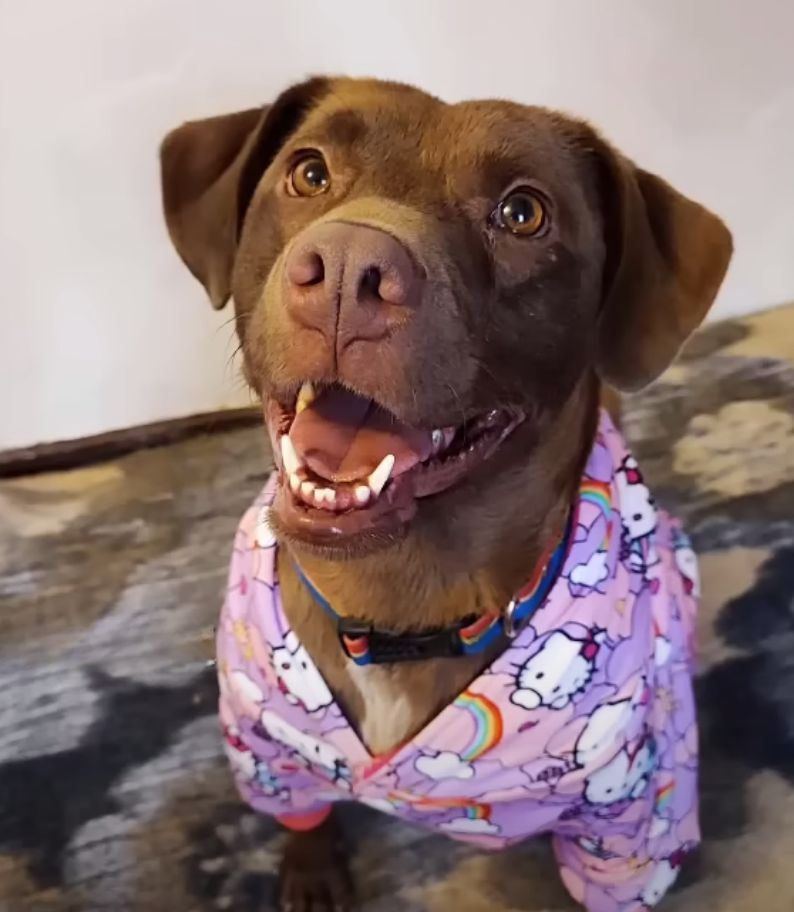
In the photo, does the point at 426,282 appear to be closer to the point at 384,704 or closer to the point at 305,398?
the point at 305,398

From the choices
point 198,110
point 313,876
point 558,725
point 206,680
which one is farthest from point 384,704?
point 198,110

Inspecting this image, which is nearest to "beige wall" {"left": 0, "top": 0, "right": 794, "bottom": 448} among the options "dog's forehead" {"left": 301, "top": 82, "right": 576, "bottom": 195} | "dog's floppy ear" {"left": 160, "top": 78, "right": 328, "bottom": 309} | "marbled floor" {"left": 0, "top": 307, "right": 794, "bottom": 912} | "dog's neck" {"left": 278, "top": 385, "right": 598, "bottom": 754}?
"marbled floor" {"left": 0, "top": 307, "right": 794, "bottom": 912}

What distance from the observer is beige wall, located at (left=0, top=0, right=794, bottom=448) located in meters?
2.01

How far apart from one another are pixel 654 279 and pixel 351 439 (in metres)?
0.37

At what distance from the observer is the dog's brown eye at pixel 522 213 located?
125 centimetres

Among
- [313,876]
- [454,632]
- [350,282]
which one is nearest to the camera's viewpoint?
[350,282]

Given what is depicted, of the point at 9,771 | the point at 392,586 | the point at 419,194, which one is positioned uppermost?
the point at 419,194

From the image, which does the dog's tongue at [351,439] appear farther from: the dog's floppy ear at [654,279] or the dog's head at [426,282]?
the dog's floppy ear at [654,279]

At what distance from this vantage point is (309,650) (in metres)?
1.47

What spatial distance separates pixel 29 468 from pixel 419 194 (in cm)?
139

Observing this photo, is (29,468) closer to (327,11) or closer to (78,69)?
(78,69)

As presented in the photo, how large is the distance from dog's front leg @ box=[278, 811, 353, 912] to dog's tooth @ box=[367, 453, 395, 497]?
772mm

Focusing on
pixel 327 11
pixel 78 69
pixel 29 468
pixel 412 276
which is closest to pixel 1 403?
pixel 29 468

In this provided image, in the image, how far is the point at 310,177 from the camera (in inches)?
51.6
